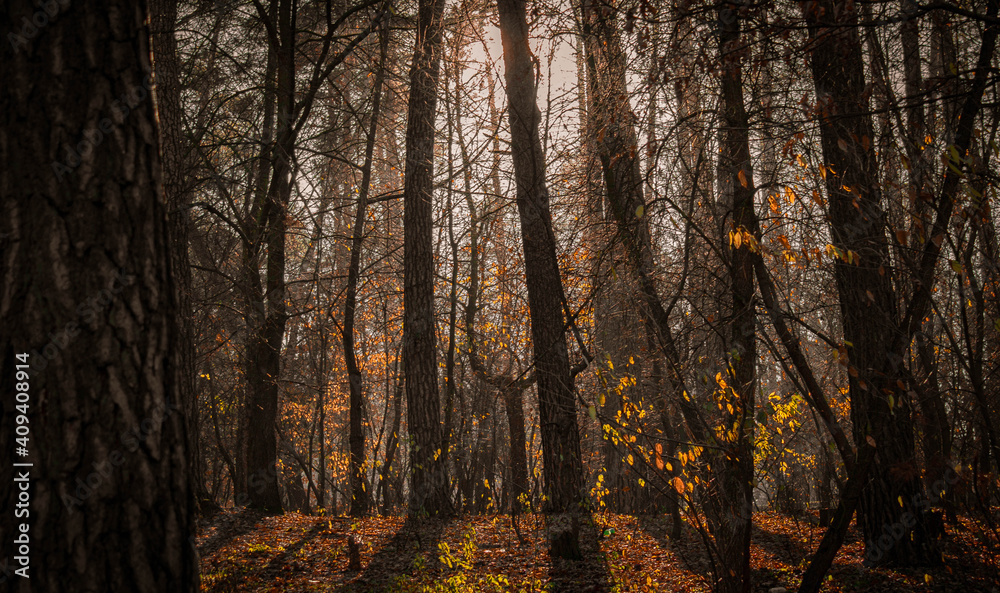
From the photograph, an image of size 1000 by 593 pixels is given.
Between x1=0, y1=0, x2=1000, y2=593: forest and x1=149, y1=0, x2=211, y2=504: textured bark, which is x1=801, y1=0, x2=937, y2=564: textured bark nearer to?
x1=0, y1=0, x2=1000, y2=593: forest

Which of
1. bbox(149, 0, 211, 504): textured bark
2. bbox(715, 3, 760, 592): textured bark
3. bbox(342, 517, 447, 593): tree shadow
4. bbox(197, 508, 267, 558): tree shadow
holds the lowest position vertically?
bbox(342, 517, 447, 593): tree shadow

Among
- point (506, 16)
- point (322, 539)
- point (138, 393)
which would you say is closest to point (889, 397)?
point (138, 393)

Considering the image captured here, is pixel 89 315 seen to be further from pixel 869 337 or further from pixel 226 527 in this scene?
pixel 226 527

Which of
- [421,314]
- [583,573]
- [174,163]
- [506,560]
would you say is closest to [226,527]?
[421,314]

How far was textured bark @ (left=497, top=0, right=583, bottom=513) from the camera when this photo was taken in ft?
19.1

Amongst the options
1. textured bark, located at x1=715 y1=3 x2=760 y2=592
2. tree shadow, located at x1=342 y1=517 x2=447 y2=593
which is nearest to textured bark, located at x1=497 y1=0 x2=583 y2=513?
tree shadow, located at x1=342 y1=517 x2=447 y2=593

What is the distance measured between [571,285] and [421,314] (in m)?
2.36

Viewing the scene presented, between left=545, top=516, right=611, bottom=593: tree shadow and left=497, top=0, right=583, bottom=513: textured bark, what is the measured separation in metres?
0.55

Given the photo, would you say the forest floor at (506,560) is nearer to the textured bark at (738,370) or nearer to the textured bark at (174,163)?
the textured bark at (738,370)

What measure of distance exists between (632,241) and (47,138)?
4226 mm

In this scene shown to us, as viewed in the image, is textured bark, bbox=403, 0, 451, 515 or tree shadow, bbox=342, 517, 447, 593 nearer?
tree shadow, bbox=342, 517, 447, 593

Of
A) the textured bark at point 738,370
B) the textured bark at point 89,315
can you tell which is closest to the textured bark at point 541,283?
the textured bark at point 738,370

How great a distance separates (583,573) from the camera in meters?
5.73

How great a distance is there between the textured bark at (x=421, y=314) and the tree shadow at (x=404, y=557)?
314 millimetres
